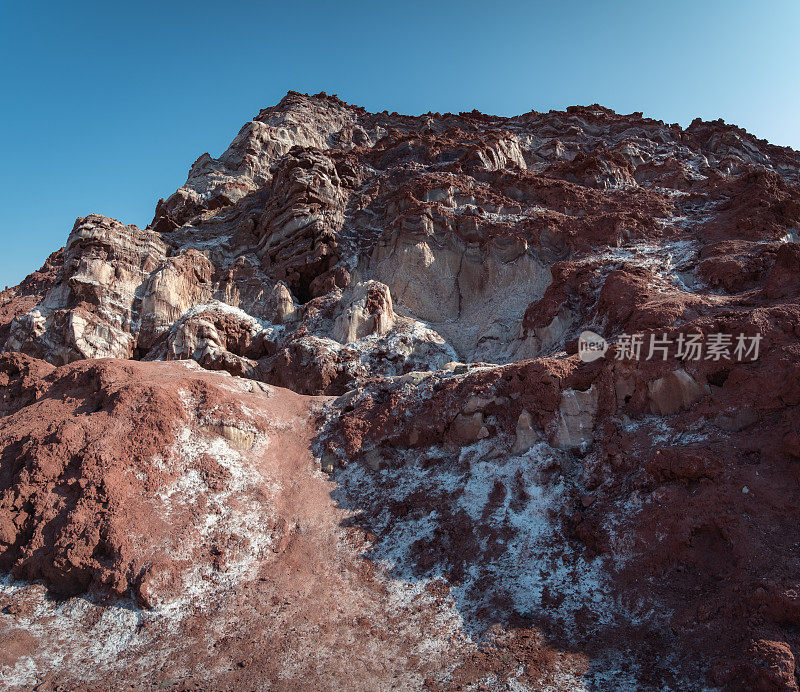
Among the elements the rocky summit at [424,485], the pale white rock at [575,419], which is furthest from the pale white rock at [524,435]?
the pale white rock at [575,419]

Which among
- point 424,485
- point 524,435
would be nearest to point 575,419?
point 524,435

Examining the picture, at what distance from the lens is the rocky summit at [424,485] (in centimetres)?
985

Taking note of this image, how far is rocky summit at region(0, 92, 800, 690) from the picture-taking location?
9852mm

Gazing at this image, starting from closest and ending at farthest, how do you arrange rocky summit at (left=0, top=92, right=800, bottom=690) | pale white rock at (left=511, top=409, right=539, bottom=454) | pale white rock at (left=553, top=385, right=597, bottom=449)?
rocky summit at (left=0, top=92, right=800, bottom=690)
pale white rock at (left=553, top=385, right=597, bottom=449)
pale white rock at (left=511, top=409, right=539, bottom=454)

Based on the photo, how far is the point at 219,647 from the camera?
10.5m

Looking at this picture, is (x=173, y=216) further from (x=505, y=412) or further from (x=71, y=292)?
(x=505, y=412)

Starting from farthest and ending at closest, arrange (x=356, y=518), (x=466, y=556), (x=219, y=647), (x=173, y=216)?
(x=173, y=216), (x=356, y=518), (x=466, y=556), (x=219, y=647)

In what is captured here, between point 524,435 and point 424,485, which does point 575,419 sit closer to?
point 524,435

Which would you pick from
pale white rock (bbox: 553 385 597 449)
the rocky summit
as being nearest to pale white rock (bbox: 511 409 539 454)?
the rocky summit

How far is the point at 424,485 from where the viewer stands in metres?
15.9

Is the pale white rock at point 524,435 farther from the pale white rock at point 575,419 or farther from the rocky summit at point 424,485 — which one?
the pale white rock at point 575,419

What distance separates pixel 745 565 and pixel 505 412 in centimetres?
798

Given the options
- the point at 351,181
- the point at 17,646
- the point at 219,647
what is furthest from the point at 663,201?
the point at 17,646

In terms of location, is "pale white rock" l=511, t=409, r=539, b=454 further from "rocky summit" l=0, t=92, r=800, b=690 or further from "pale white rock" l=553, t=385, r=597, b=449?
"pale white rock" l=553, t=385, r=597, b=449
